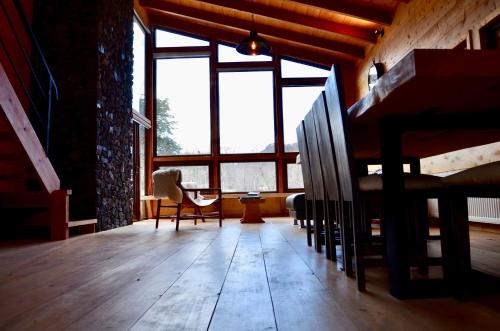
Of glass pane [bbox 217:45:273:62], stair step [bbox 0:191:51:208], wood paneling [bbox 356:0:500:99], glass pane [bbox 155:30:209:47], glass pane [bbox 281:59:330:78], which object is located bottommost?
stair step [bbox 0:191:51:208]

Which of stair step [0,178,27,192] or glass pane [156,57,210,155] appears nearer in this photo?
stair step [0,178,27,192]

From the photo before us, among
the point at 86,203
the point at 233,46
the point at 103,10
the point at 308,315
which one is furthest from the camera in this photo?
the point at 233,46

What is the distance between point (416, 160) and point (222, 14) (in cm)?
541

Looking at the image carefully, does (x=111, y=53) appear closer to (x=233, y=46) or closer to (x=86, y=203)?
(x=86, y=203)

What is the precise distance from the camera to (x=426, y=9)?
472cm

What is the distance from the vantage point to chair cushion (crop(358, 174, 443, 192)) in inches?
59.2

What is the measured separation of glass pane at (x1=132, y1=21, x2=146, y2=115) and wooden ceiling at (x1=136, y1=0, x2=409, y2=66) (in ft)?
1.41

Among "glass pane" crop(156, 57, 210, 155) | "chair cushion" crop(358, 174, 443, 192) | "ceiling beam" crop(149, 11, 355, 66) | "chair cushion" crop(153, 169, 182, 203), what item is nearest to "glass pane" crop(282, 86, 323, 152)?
"ceiling beam" crop(149, 11, 355, 66)

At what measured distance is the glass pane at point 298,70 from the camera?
7.91m

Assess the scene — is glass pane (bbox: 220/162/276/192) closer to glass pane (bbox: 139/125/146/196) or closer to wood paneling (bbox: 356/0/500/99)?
glass pane (bbox: 139/125/146/196)

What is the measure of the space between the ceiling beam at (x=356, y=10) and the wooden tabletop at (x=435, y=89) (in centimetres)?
426

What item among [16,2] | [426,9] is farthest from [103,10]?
[426,9]

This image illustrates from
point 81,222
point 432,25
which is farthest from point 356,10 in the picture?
point 81,222

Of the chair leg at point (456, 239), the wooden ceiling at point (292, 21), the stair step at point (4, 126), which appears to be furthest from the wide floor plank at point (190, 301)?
the wooden ceiling at point (292, 21)
